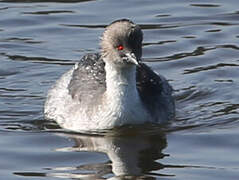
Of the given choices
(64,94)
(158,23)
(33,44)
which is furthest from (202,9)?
(64,94)

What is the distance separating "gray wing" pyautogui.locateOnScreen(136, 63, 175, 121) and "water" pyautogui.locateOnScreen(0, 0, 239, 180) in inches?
10.4

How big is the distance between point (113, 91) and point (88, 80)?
100 centimetres

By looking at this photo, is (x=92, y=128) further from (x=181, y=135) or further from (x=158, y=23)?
(x=158, y=23)

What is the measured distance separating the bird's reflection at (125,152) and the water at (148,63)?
1 centimetres

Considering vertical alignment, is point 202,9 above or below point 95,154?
above

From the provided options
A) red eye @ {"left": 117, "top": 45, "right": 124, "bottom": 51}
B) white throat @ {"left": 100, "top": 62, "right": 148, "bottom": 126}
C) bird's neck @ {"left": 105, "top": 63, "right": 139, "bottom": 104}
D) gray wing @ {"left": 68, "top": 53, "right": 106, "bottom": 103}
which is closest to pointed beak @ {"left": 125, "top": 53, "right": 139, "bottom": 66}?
red eye @ {"left": 117, "top": 45, "right": 124, "bottom": 51}

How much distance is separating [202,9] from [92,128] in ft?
23.3

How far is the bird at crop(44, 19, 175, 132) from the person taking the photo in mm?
14617

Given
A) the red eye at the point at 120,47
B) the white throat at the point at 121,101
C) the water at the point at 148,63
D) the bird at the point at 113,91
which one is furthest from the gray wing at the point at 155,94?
the red eye at the point at 120,47

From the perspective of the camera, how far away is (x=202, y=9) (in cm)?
2175

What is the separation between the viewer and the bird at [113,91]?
1462cm

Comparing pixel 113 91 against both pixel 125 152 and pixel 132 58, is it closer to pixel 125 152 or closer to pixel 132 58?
pixel 132 58

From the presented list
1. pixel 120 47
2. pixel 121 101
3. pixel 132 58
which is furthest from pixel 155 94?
pixel 132 58

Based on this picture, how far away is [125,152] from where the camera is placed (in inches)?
567
